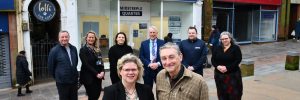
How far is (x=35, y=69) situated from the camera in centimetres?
1223

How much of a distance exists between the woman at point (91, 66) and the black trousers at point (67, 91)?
0.83 feet

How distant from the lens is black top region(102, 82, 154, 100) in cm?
309

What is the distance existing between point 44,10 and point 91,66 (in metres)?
6.59

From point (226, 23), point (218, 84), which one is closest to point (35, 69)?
point (218, 84)

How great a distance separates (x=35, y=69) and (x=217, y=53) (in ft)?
25.9

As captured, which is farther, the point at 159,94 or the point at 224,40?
the point at 224,40

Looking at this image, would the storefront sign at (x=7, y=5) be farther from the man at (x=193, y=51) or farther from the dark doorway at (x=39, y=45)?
the man at (x=193, y=51)

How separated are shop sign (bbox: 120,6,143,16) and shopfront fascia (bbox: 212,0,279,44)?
5.96 metres

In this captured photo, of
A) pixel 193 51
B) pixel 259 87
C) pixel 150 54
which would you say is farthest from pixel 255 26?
pixel 150 54

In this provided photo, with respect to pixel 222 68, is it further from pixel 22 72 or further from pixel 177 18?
pixel 177 18

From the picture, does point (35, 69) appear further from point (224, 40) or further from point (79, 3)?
point (224, 40)

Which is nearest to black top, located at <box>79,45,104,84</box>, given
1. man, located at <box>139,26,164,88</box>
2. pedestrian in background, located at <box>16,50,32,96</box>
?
man, located at <box>139,26,164,88</box>

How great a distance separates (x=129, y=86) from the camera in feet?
10.5

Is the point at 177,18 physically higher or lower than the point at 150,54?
higher
